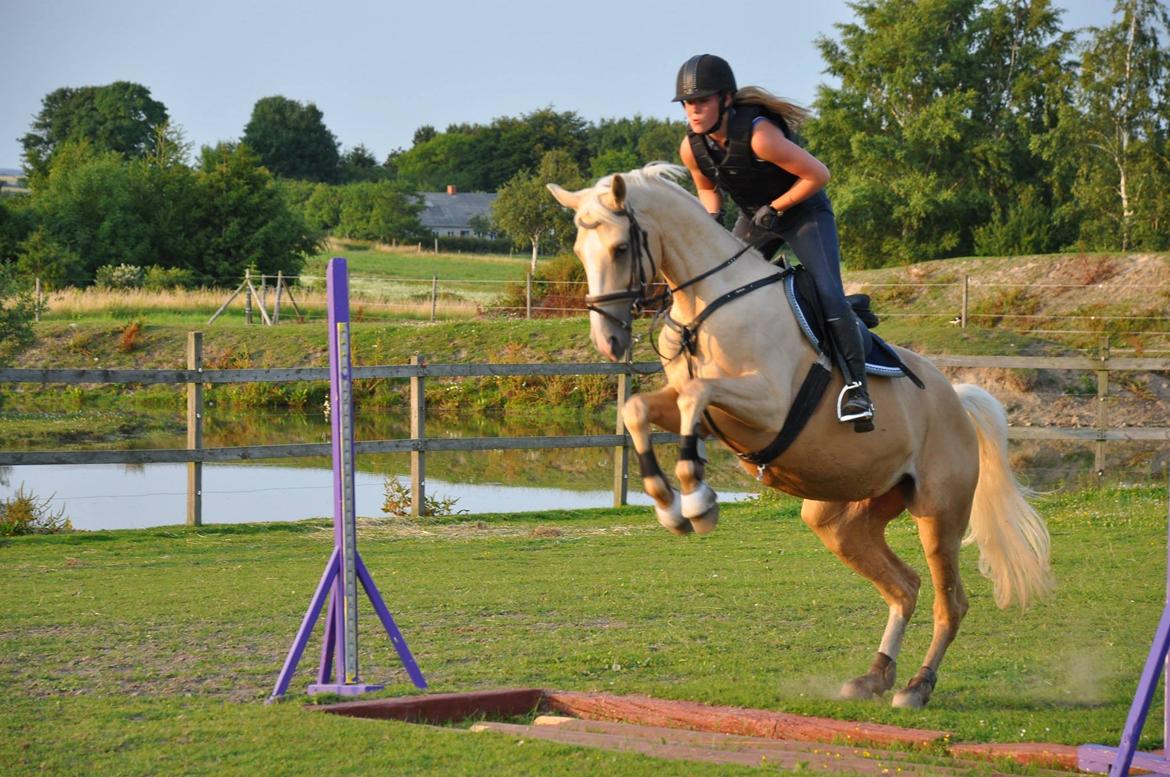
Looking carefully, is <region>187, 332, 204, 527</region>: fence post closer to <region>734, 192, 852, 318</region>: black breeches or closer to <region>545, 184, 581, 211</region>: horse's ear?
<region>545, 184, 581, 211</region>: horse's ear

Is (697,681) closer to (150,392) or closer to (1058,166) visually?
(150,392)

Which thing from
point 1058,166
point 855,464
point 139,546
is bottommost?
point 139,546

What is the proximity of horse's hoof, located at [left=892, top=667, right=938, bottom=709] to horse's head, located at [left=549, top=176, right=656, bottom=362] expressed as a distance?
2301 mm

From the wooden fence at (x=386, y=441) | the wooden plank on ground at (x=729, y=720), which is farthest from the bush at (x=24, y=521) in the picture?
the wooden plank on ground at (x=729, y=720)

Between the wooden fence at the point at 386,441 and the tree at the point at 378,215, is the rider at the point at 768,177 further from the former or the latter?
the tree at the point at 378,215

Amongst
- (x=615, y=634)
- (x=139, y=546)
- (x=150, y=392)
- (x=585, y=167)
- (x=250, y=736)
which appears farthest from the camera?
(x=585, y=167)

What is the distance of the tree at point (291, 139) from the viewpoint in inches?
4136

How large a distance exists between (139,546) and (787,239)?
8.15 metres

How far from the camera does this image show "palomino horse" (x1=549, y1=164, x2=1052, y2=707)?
18.2 ft

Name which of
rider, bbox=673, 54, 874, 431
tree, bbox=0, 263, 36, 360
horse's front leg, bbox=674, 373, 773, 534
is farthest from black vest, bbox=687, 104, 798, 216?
tree, bbox=0, 263, 36, 360

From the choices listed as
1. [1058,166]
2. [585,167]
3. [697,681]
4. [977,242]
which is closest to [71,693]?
[697,681]

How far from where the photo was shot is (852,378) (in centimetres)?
614

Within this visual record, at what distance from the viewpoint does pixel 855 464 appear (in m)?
6.25

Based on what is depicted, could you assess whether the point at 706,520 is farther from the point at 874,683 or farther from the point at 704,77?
the point at 704,77
